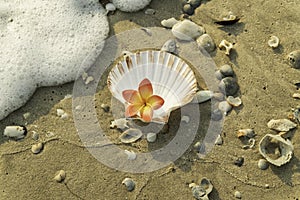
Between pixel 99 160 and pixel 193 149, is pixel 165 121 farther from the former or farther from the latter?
pixel 99 160

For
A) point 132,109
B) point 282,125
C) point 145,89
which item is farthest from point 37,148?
point 282,125

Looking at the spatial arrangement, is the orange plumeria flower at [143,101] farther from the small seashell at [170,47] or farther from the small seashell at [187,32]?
the small seashell at [187,32]

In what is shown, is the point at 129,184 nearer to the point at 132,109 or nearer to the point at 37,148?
the point at 132,109

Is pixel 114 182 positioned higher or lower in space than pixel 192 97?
lower

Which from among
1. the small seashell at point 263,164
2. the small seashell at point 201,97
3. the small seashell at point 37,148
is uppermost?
the small seashell at point 201,97

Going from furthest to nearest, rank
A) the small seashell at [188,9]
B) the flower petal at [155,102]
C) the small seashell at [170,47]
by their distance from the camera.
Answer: the small seashell at [188,9] → the small seashell at [170,47] → the flower petal at [155,102]

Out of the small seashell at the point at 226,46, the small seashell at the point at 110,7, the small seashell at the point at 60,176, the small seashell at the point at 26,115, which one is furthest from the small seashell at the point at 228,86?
the small seashell at the point at 26,115

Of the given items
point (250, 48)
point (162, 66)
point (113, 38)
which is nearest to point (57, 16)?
point (113, 38)
